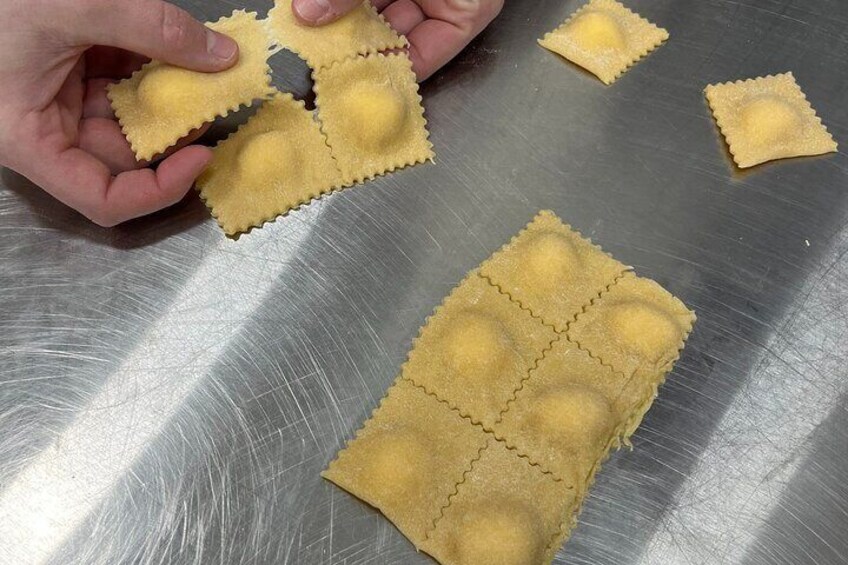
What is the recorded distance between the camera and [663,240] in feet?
5.18

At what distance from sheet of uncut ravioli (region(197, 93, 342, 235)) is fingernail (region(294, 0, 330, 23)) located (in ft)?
0.58

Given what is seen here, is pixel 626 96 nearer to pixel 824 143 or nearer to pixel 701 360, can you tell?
pixel 824 143

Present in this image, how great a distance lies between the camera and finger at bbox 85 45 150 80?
1.50 meters

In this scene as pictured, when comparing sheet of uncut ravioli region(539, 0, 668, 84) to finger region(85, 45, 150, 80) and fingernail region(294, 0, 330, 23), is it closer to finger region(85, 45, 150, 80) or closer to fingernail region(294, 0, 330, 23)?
fingernail region(294, 0, 330, 23)

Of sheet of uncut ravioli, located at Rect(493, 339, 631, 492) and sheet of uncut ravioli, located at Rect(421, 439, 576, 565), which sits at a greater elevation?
sheet of uncut ravioli, located at Rect(493, 339, 631, 492)

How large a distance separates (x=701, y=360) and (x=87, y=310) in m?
1.28

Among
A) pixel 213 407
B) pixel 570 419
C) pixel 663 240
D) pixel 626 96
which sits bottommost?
pixel 213 407

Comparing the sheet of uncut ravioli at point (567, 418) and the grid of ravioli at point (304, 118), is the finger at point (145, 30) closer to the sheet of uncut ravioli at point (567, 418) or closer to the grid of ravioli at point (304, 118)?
the grid of ravioli at point (304, 118)

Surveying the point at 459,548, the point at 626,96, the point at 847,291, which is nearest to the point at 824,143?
the point at 847,291

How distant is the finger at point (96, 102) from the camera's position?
148cm

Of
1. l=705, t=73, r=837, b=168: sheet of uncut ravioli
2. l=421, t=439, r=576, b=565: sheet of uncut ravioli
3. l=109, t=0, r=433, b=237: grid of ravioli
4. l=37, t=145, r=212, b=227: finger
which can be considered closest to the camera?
l=421, t=439, r=576, b=565: sheet of uncut ravioli

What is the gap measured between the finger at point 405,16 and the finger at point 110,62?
0.58 m

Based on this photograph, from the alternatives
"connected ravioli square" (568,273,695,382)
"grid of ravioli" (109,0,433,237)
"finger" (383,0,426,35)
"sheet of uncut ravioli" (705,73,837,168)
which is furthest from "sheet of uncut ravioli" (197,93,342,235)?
"sheet of uncut ravioli" (705,73,837,168)

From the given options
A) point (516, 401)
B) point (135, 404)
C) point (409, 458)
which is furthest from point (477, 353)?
point (135, 404)
